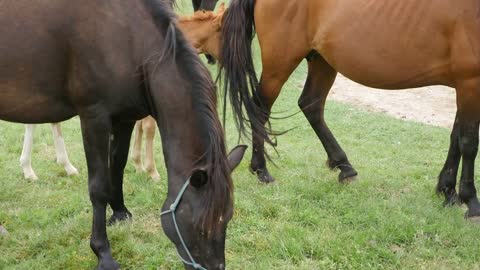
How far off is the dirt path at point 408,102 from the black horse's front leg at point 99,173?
730 cm

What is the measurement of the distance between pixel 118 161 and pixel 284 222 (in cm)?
130

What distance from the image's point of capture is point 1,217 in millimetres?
4141

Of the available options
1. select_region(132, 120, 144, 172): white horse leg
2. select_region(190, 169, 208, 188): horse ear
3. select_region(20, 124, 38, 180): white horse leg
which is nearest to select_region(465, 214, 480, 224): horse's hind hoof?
select_region(190, 169, 208, 188): horse ear

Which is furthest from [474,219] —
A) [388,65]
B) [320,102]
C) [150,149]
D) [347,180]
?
[150,149]

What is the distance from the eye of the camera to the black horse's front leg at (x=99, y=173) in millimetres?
3082

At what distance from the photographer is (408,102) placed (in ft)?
35.2

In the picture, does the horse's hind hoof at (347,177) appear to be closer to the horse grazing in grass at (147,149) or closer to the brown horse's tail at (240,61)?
the brown horse's tail at (240,61)

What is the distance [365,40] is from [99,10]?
224 cm

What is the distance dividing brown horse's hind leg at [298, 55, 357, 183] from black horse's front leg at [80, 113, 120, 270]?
2.36m

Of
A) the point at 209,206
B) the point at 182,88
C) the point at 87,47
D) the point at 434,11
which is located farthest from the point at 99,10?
the point at 434,11

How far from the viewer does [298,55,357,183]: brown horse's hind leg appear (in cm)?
504

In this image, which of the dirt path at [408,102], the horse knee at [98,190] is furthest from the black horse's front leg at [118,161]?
the dirt path at [408,102]

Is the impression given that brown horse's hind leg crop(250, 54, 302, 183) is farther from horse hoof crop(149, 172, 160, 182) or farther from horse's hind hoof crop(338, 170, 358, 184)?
horse hoof crop(149, 172, 160, 182)

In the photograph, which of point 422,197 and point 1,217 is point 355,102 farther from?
point 1,217
